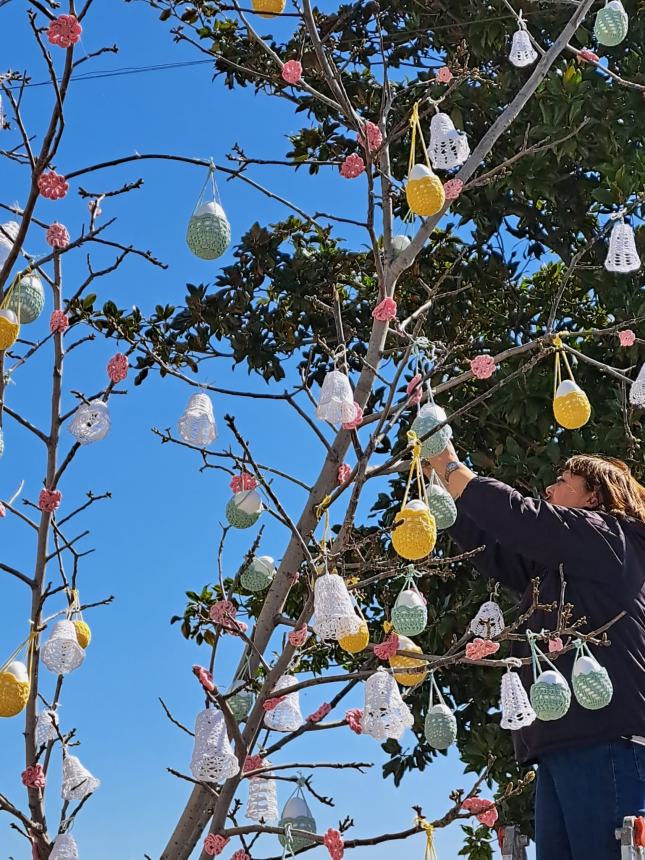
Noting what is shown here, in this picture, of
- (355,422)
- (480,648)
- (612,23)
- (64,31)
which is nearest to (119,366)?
(355,422)

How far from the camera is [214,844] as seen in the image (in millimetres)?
2215

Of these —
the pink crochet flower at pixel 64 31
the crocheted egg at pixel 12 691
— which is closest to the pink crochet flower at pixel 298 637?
the crocheted egg at pixel 12 691

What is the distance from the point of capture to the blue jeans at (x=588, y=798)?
2102mm

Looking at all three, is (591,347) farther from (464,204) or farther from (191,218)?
(191,218)

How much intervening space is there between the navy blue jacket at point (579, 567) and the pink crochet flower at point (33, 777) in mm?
1032

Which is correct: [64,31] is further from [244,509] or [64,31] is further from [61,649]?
[61,649]

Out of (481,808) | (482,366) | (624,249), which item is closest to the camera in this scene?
(481,808)

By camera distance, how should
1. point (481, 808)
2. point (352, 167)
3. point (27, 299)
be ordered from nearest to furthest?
point (481, 808), point (27, 299), point (352, 167)

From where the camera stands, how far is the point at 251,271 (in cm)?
442

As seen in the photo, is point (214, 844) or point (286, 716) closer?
point (214, 844)

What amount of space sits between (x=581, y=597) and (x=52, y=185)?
1.49 m

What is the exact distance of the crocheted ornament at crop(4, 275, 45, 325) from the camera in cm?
244

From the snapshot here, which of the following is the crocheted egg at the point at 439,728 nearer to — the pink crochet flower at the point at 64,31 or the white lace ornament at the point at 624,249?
the white lace ornament at the point at 624,249

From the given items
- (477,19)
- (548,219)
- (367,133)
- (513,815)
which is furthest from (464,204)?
(513,815)
